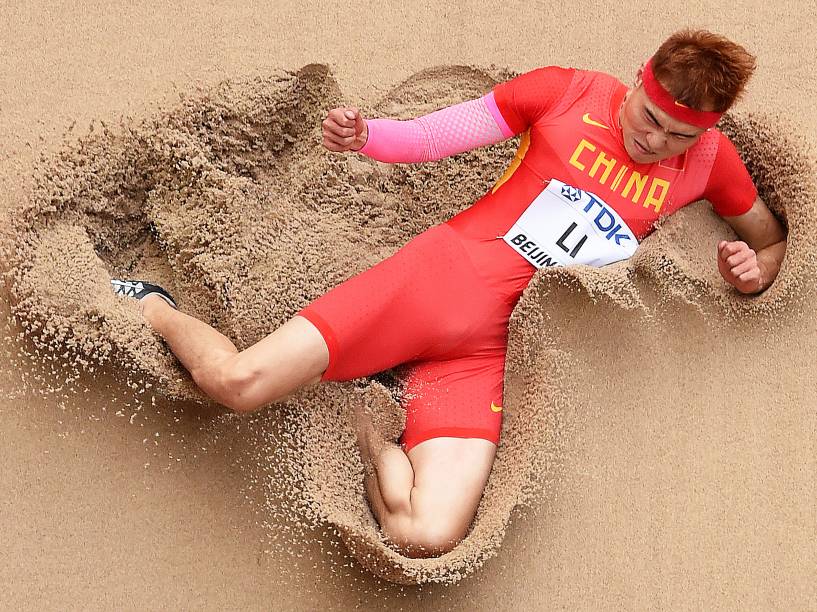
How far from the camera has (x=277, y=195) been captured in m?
1.50

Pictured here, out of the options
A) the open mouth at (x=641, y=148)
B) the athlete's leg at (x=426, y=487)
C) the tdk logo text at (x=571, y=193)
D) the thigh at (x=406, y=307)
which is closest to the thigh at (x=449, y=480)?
the athlete's leg at (x=426, y=487)

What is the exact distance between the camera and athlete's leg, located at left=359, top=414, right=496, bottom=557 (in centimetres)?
134

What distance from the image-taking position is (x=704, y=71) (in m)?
1.25

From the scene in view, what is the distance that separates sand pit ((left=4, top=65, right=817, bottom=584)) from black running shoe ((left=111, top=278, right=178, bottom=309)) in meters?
0.03

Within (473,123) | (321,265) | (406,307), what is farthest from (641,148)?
(321,265)

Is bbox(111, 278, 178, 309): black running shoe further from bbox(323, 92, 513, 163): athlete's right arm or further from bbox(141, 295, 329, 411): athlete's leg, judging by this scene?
bbox(323, 92, 513, 163): athlete's right arm

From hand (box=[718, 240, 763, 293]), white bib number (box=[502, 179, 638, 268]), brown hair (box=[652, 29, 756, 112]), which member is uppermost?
brown hair (box=[652, 29, 756, 112])

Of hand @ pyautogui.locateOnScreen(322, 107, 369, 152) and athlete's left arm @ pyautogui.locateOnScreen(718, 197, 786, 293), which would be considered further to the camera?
athlete's left arm @ pyautogui.locateOnScreen(718, 197, 786, 293)

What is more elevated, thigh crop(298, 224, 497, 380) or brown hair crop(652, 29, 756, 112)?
brown hair crop(652, 29, 756, 112)

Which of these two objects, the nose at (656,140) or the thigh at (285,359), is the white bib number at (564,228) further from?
the thigh at (285,359)

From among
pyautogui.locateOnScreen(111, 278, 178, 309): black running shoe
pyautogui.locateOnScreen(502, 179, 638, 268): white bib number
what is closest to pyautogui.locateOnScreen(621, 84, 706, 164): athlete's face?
pyautogui.locateOnScreen(502, 179, 638, 268): white bib number

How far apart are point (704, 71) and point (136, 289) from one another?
90 centimetres

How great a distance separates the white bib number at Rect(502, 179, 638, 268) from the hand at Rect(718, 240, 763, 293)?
0.53 ft

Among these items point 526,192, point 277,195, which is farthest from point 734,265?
point 277,195
